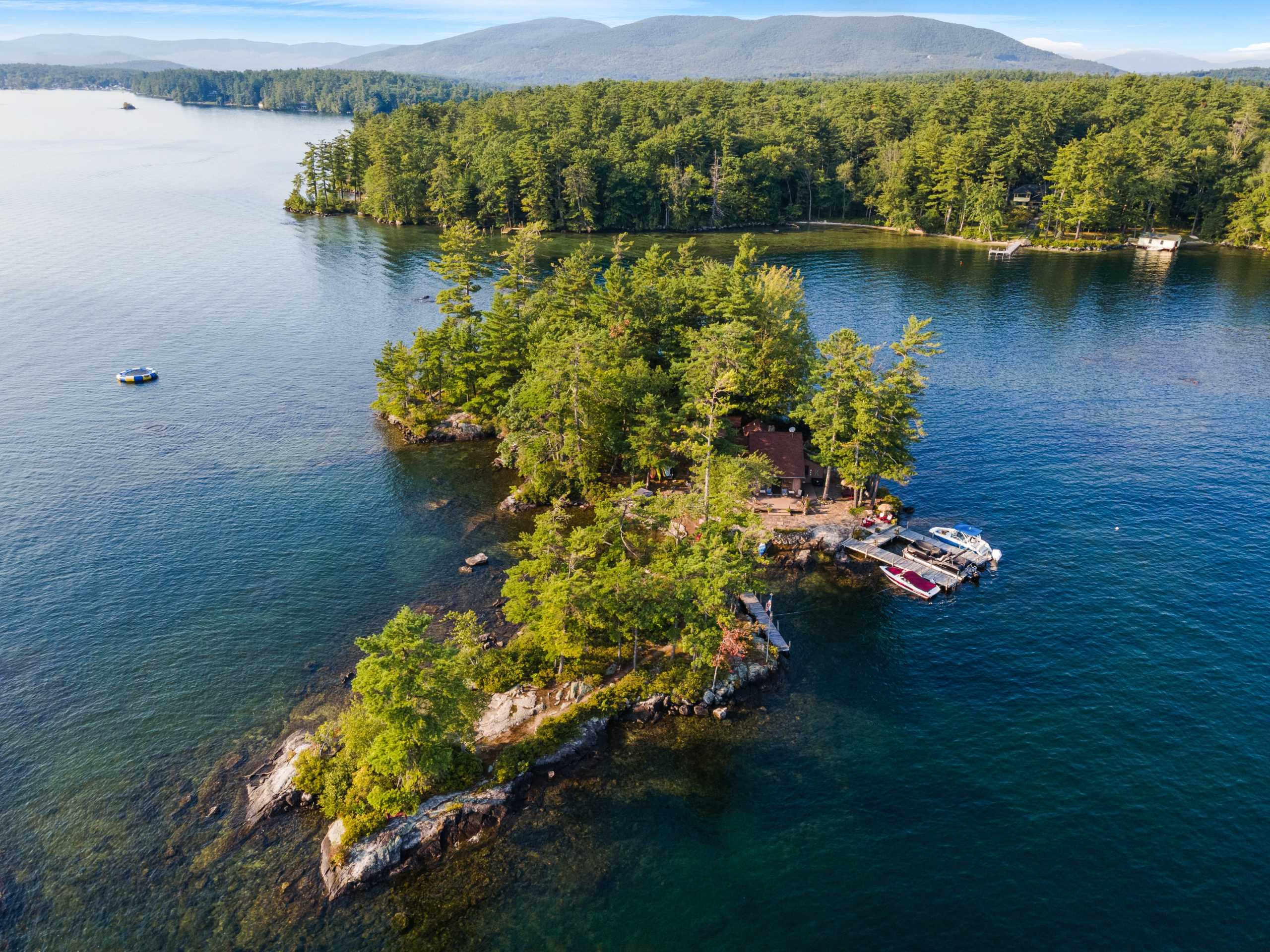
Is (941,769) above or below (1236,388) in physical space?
below

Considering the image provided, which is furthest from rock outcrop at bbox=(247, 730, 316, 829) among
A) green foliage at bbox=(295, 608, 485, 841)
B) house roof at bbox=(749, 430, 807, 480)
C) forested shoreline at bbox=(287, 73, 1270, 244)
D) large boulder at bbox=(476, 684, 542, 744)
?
forested shoreline at bbox=(287, 73, 1270, 244)

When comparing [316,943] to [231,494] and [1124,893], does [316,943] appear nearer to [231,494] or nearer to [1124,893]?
[1124,893]

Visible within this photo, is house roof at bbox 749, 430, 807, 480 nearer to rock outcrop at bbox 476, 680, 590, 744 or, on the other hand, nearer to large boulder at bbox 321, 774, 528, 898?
rock outcrop at bbox 476, 680, 590, 744

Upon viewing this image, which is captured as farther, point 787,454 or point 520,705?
point 787,454

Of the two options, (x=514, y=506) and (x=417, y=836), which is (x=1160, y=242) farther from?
(x=417, y=836)

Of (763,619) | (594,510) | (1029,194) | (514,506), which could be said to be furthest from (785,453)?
(1029,194)

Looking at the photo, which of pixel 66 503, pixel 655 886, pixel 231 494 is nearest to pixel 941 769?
pixel 655 886

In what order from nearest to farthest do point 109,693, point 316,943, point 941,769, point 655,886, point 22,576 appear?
point 316,943 < point 655,886 < point 941,769 < point 109,693 < point 22,576
